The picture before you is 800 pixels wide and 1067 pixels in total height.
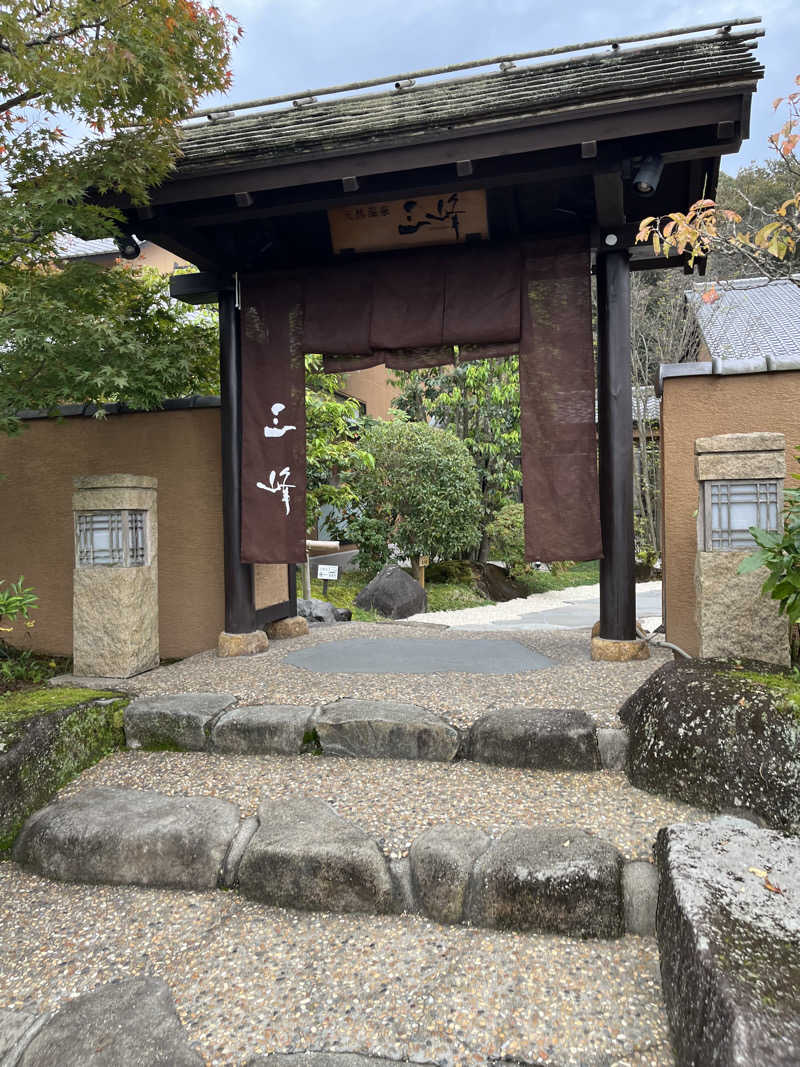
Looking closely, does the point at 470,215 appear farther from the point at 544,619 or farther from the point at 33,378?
the point at 544,619

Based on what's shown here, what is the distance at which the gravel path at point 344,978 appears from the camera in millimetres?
1835

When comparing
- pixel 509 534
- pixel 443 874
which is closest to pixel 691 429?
pixel 443 874

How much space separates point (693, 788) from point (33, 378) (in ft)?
15.3

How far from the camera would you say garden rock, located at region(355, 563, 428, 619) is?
10281 mm

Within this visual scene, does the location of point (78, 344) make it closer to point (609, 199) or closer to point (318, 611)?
point (609, 199)

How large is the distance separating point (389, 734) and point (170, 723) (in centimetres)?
127

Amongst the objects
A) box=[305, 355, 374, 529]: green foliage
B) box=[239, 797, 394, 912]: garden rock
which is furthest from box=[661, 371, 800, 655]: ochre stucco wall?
box=[305, 355, 374, 529]: green foliage

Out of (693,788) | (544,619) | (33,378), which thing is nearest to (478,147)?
(33,378)

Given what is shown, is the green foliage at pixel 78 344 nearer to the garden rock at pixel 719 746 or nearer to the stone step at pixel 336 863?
the stone step at pixel 336 863

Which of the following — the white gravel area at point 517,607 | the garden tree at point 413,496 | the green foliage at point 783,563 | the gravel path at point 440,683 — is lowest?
the white gravel area at point 517,607

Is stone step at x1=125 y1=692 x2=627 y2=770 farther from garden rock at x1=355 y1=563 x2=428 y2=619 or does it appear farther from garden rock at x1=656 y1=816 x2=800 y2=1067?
garden rock at x1=355 y1=563 x2=428 y2=619

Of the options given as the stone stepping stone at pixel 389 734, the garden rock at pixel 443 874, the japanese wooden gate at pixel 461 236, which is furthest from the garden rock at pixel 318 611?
the garden rock at pixel 443 874

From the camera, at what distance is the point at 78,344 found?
4430mm

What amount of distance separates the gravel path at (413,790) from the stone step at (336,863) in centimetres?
11
